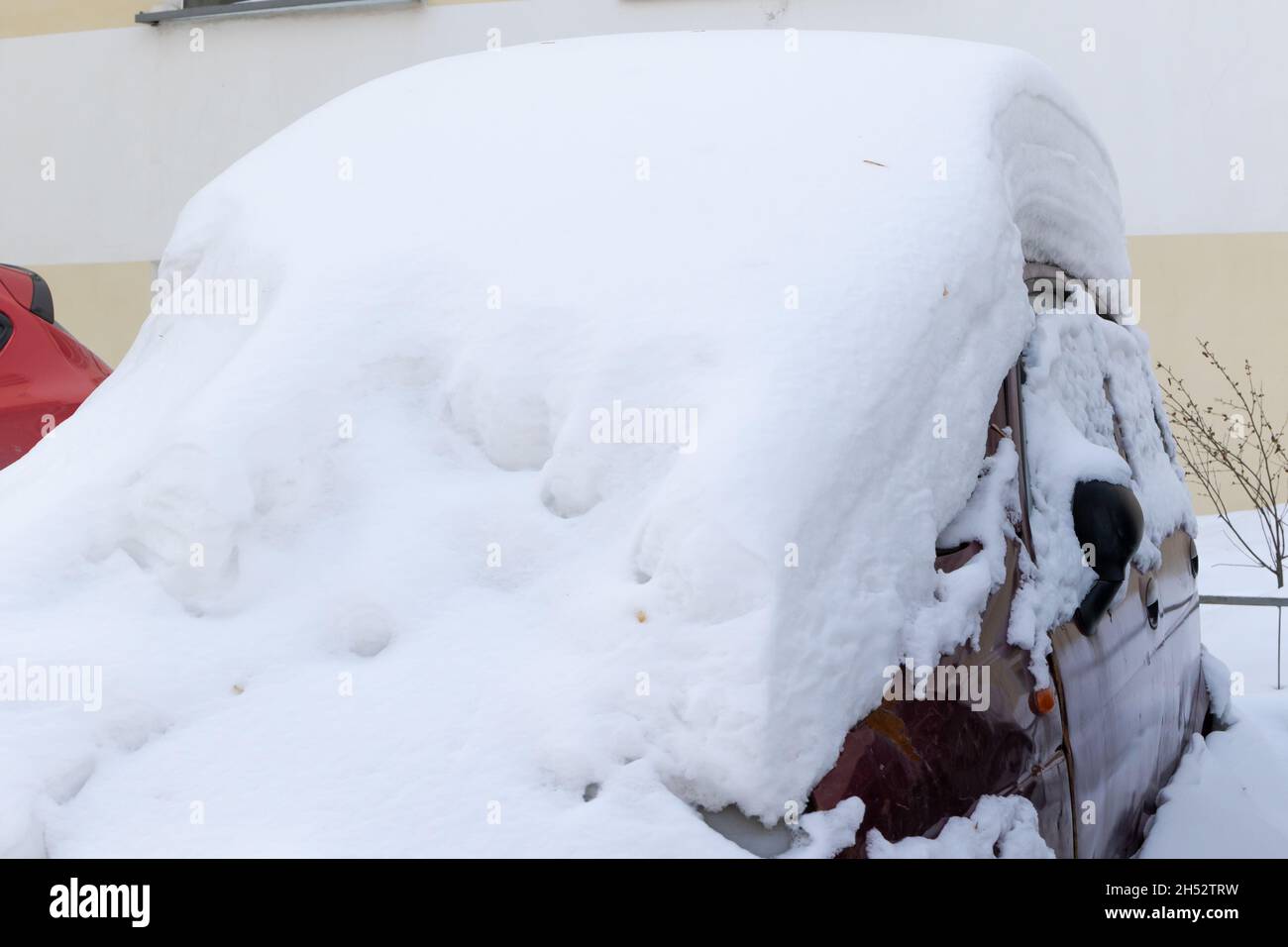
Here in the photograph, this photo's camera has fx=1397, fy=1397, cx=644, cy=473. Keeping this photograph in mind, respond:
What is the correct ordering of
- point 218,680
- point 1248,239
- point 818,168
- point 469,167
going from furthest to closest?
point 1248,239
point 469,167
point 818,168
point 218,680

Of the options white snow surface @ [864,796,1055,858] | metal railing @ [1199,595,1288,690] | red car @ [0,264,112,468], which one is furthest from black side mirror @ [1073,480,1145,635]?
metal railing @ [1199,595,1288,690]

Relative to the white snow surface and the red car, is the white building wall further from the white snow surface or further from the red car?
the white snow surface

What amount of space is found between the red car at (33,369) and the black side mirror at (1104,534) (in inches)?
110

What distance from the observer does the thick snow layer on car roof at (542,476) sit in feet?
5.07

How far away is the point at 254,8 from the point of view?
9.44m

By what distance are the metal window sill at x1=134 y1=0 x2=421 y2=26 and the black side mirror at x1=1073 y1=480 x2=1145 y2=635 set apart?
7972mm

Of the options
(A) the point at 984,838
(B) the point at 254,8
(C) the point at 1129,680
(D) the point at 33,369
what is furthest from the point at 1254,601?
(B) the point at 254,8

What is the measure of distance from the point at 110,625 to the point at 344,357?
482 mm

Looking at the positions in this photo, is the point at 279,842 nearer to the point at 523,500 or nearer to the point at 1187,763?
the point at 523,500

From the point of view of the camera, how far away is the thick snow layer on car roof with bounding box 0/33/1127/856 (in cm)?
154

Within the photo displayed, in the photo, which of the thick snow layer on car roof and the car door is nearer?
the thick snow layer on car roof
